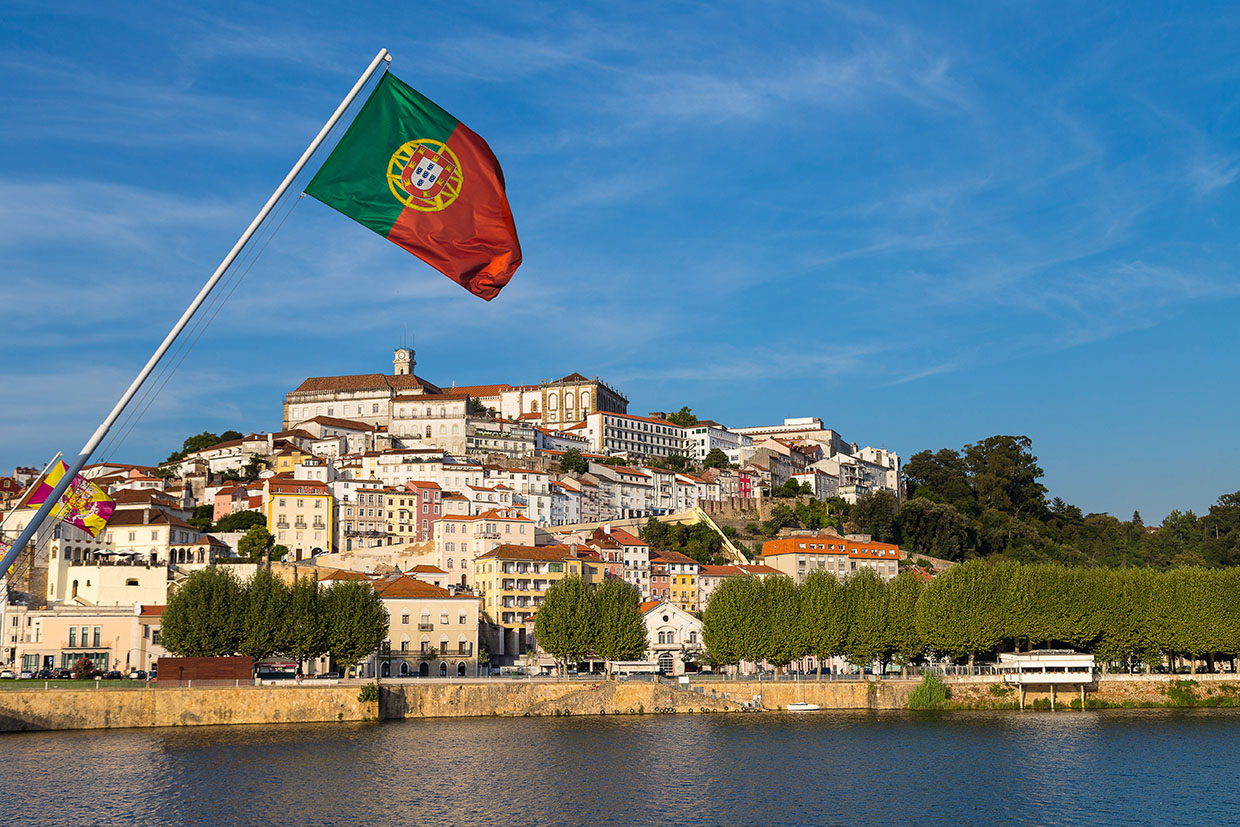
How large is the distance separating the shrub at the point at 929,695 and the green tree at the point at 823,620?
173 inches

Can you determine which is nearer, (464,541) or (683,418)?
(464,541)

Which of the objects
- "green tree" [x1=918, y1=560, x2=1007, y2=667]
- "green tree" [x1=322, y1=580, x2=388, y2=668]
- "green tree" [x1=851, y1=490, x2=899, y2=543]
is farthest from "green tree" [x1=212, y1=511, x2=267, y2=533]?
"green tree" [x1=851, y1=490, x2=899, y2=543]

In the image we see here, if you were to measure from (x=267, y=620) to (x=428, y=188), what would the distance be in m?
41.5

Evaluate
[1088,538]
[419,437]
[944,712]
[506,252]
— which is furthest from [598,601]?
[1088,538]

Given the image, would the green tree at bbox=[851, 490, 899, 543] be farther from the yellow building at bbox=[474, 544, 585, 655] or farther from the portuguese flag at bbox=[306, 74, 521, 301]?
the portuguese flag at bbox=[306, 74, 521, 301]

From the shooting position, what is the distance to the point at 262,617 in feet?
172

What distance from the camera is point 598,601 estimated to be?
59.9 m

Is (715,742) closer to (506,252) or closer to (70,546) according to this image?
(506,252)

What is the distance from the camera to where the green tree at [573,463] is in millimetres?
123250

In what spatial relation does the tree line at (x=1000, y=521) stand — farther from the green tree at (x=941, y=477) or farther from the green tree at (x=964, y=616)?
the green tree at (x=964, y=616)

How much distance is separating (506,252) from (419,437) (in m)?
115

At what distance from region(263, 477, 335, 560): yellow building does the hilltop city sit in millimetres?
149

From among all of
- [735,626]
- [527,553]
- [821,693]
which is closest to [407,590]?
[527,553]

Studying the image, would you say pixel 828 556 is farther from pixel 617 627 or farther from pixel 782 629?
pixel 617 627
